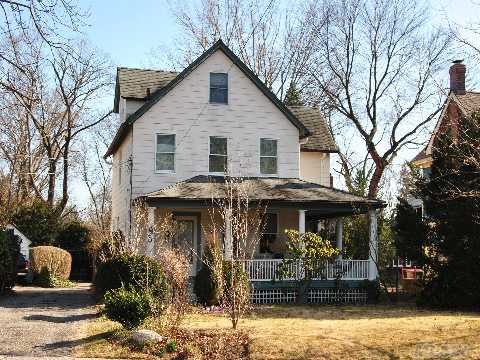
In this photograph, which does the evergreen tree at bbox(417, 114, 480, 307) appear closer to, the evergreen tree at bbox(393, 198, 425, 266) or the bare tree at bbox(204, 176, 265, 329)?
the evergreen tree at bbox(393, 198, 425, 266)

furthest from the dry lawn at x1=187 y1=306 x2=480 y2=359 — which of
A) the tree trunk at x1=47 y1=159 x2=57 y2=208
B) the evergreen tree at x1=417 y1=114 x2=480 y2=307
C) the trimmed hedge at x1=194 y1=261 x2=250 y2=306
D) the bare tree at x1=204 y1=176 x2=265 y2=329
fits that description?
the tree trunk at x1=47 y1=159 x2=57 y2=208

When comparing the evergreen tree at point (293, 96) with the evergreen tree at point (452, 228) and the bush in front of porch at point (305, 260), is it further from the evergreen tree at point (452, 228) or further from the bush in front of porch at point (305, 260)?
the evergreen tree at point (452, 228)

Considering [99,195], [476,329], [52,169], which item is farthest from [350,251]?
[99,195]

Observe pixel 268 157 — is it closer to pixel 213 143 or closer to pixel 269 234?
pixel 213 143

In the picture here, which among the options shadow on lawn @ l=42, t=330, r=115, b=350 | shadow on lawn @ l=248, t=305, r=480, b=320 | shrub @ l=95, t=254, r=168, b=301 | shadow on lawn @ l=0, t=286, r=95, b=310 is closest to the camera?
shadow on lawn @ l=42, t=330, r=115, b=350

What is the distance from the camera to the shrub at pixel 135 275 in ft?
50.8

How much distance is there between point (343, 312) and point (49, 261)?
53.4 ft

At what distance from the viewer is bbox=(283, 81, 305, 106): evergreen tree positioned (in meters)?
40.6

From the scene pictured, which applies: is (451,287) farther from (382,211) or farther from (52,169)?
(52,169)

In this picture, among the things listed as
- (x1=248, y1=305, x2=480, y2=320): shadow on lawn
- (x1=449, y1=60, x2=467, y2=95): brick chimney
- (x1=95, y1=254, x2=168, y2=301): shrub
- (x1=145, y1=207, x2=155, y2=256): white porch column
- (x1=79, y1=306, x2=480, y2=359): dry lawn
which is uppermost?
(x1=449, y1=60, x2=467, y2=95): brick chimney

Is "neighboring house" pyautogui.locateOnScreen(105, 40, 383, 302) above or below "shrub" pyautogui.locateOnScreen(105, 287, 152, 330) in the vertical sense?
above

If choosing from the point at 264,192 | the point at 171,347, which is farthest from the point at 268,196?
the point at 171,347

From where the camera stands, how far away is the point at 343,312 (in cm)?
1816

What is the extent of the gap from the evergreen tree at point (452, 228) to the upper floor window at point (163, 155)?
9.27 m
